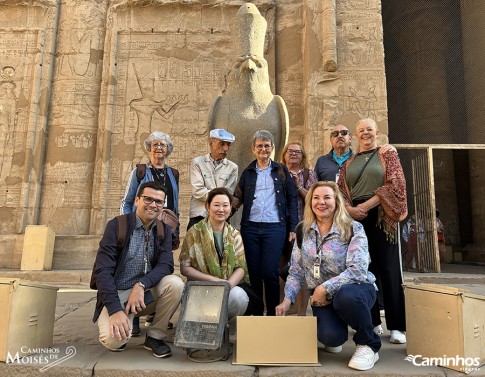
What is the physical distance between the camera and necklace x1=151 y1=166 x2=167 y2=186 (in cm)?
411

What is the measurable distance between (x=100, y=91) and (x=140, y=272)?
8203mm

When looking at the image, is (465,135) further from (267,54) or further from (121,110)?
(121,110)

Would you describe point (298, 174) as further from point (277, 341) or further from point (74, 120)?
point (74, 120)

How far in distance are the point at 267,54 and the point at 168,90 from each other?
2593 mm

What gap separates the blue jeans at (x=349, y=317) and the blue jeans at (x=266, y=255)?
729 millimetres

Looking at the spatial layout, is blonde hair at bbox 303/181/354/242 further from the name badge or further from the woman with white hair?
the woman with white hair

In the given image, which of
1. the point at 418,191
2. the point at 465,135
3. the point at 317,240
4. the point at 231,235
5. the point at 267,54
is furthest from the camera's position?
the point at 465,135

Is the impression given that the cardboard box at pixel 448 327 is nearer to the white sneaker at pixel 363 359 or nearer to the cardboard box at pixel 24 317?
the white sneaker at pixel 363 359

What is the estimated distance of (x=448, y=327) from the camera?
2787mm

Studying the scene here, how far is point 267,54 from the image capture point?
10.4m

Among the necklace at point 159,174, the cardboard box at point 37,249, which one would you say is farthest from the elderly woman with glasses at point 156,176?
the cardboard box at point 37,249

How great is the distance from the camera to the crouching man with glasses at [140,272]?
10.1 ft

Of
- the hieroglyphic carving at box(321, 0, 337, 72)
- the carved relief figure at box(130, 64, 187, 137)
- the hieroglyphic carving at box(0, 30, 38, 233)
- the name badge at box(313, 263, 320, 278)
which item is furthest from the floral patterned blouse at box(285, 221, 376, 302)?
the hieroglyphic carving at box(0, 30, 38, 233)

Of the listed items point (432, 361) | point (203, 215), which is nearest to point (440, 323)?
point (432, 361)
